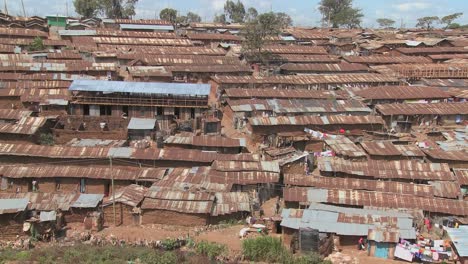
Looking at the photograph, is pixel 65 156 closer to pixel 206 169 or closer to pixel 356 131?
pixel 206 169

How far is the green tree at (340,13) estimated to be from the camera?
119 metres

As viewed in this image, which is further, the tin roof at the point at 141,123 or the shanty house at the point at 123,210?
the tin roof at the point at 141,123

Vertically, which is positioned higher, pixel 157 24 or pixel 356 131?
pixel 157 24

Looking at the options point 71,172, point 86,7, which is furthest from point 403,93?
point 86,7

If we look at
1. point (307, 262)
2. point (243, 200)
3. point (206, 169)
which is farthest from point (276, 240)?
point (206, 169)

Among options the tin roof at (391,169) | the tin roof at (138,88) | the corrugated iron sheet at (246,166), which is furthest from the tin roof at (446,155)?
the tin roof at (138,88)

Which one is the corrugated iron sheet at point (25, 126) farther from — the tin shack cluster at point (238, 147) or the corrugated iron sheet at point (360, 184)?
the corrugated iron sheet at point (360, 184)

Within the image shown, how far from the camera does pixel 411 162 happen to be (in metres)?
29.1

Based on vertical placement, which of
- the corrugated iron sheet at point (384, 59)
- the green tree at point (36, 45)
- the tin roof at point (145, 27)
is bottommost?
the corrugated iron sheet at point (384, 59)

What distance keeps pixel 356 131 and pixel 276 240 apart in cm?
2081

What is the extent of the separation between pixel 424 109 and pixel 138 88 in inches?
1035

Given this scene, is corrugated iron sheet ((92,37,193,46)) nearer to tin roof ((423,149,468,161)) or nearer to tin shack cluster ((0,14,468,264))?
tin shack cluster ((0,14,468,264))

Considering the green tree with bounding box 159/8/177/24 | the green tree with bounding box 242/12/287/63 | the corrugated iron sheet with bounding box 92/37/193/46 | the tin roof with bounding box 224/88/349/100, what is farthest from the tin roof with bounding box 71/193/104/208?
the green tree with bounding box 159/8/177/24

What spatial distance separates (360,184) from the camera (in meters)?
26.4
